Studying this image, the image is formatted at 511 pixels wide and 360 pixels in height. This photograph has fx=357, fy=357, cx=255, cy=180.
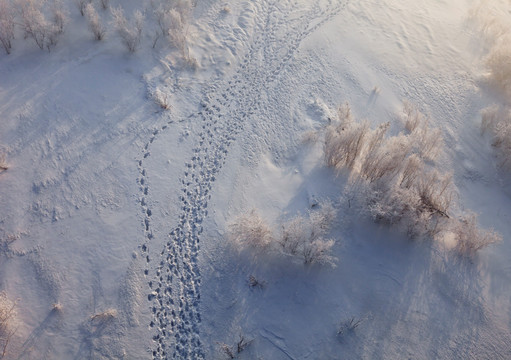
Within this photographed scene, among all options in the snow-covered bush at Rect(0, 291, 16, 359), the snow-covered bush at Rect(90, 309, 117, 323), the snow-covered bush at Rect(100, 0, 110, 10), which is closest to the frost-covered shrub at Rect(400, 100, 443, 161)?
the snow-covered bush at Rect(90, 309, 117, 323)

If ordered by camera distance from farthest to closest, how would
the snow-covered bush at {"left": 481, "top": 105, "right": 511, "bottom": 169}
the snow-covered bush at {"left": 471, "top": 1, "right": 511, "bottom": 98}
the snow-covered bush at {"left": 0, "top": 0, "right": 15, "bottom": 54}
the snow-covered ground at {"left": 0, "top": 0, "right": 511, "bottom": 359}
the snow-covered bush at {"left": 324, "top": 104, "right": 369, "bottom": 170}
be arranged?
1. the snow-covered bush at {"left": 471, "top": 1, "right": 511, "bottom": 98}
2. the snow-covered bush at {"left": 481, "top": 105, "right": 511, "bottom": 169}
3. the snow-covered bush at {"left": 0, "top": 0, "right": 15, "bottom": 54}
4. the snow-covered bush at {"left": 324, "top": 104, "right": 369, "bottom": 170}
5. the snow-covered ground at {"left": 0, "top": 0, "right": 511, "bottom": 359}

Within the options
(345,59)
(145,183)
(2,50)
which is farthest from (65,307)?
(345,59)

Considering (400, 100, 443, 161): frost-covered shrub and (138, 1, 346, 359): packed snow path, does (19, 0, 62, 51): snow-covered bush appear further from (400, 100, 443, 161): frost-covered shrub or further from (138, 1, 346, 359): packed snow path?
(400, 100, 443, 161): frost-covered shrub

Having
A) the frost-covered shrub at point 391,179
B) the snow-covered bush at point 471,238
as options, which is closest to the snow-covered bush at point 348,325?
the frost-covered shrub at point 391,179

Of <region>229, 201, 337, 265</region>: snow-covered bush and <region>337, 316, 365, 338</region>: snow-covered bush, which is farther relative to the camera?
<region>229, 201, 337, 265</region>: snow-covered bush

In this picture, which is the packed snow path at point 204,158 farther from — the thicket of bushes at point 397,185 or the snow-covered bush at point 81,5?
the snow-covered bush at point 81,5
